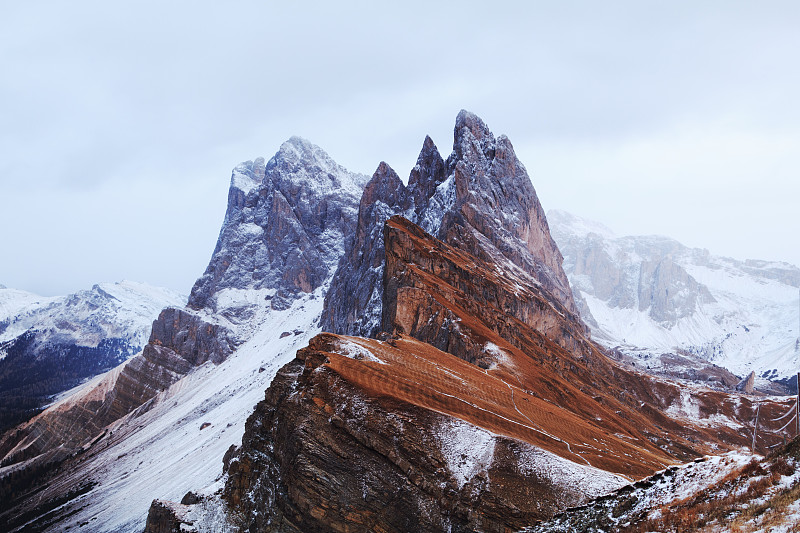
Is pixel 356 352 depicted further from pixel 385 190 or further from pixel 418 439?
pixel 385 190

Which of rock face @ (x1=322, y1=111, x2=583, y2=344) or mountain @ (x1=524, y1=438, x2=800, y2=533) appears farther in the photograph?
rock face @ (x1=322, y1=111, x2=583, y2=344)

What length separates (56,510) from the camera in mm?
131375

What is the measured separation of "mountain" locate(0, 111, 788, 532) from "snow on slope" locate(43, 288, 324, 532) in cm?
75

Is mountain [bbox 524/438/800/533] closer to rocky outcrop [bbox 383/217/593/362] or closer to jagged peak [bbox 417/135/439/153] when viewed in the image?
rocky outcrop [bbox 383/217/593/362]

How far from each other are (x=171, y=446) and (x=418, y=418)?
128200 mm

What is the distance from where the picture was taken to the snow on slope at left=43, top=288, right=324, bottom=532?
111m

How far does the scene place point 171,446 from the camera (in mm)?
143250

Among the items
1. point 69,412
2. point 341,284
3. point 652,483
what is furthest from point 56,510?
point 652,483

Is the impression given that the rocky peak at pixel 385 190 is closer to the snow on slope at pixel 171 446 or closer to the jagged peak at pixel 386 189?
the jagged peak at pixel 386 189

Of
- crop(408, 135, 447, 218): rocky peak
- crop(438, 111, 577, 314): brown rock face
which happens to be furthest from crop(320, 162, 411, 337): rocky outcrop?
crop(438, 111, 577, 314): brown rock face

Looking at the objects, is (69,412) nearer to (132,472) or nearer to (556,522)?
(132,472)

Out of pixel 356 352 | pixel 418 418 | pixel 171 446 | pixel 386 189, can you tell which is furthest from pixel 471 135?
pixel 418 418

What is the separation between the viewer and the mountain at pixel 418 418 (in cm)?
3450

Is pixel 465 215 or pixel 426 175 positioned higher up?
pixel 426 175
